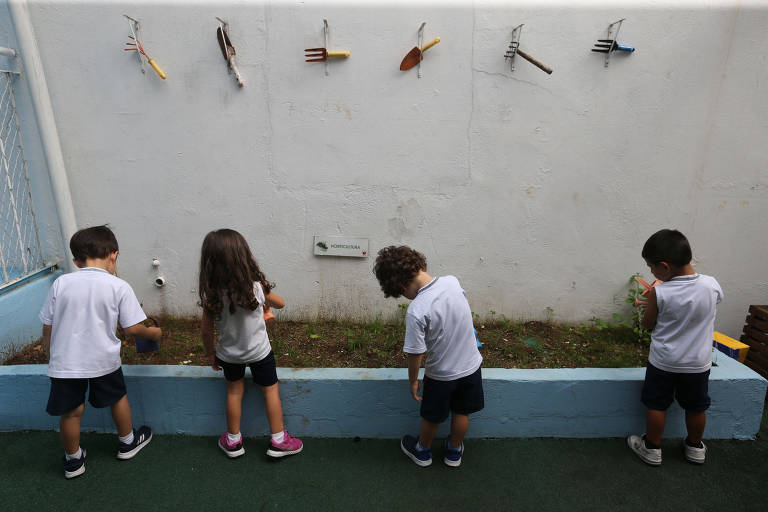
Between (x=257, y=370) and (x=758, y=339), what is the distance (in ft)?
12.8

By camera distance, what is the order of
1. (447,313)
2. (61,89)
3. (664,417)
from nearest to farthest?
(447,313), (664,417), (61,89)

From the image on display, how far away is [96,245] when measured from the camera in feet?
8.32

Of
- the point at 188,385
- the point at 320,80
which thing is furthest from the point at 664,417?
the point at 320,80

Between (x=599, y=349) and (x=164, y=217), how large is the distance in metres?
3.92

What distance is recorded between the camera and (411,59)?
3.61 meters

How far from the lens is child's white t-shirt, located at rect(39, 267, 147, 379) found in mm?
2447

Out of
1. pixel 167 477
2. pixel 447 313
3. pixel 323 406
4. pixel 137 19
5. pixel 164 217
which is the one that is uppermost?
pixel 137 19

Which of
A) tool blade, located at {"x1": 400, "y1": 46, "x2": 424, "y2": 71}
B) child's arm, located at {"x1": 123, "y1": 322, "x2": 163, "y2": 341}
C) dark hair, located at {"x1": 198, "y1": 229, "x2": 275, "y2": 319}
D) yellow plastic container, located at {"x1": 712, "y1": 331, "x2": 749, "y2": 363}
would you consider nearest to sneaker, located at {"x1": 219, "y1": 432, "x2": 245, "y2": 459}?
child's arm, located at {"x1": 123, "y1": 322, "x2": 163, "y2": 341}

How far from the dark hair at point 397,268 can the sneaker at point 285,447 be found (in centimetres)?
120

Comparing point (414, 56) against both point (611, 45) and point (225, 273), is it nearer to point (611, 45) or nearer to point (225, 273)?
point (611, 45)

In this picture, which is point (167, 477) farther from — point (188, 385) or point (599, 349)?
point (599, 349)

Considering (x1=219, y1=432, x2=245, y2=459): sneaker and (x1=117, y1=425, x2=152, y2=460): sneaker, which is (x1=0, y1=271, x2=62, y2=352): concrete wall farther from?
(x1=219, y1=432, x2=245, y2=459): sneaker

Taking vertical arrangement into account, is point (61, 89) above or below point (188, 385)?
above

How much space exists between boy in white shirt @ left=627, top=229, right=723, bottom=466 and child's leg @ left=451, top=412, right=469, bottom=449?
1142mm
